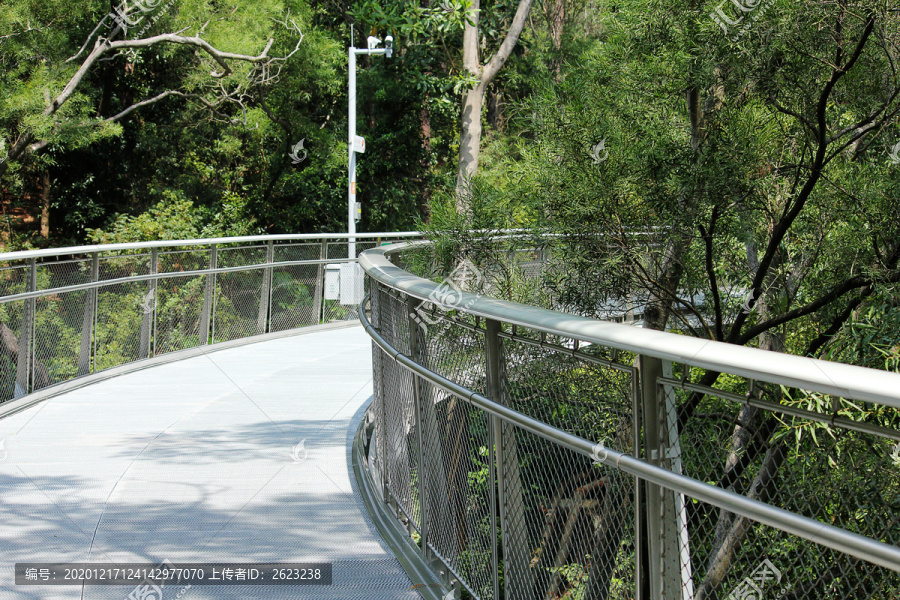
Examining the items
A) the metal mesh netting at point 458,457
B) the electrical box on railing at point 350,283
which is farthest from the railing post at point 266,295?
the metal mesh netting at point 458,457

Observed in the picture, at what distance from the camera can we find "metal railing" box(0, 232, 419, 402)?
732 centimetres

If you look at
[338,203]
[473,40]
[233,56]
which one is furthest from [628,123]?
[338,203]

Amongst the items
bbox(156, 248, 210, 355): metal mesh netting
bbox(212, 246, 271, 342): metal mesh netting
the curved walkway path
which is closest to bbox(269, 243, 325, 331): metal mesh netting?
bbox(212, 246, 271, 342): metal mesh netting

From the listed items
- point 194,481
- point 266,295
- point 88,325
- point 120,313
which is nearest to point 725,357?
point 194,481

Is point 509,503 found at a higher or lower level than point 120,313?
higher

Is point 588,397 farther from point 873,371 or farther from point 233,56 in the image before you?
point 233,56

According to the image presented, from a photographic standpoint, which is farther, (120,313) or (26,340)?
(120,313)

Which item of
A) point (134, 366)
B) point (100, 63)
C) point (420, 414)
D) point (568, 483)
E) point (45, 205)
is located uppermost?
point (100, 63)

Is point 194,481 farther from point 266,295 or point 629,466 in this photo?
point 266,295

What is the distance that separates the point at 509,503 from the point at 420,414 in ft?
3.09

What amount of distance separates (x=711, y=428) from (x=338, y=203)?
24.5 meters

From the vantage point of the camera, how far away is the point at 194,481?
205 inches

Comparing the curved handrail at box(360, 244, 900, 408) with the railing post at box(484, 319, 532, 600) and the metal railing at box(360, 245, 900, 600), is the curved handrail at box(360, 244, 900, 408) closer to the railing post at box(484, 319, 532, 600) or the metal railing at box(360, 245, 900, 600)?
the metal railing at box(360, 245, 900, 600)

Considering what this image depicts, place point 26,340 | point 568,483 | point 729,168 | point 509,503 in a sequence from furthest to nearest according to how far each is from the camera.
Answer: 1. point 26,340
2. point 729,168
3. point 509,503
4. point 568,483
